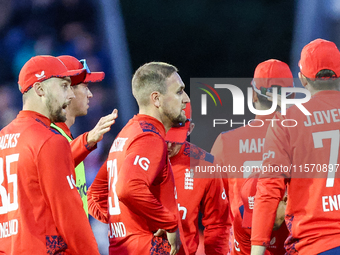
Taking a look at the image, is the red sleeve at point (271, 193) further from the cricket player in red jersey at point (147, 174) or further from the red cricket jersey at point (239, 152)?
the red cricket jersey at point (239, 152)

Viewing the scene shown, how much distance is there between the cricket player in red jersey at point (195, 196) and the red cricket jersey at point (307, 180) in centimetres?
56

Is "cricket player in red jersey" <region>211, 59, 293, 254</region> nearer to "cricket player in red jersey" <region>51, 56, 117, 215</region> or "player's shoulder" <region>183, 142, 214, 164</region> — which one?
"player's shoulder" <region>183, 142, 214, 164</region>

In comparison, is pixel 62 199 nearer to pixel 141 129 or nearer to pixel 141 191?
pixel 141 191

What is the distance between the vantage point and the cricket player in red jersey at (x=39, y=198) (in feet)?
6.03

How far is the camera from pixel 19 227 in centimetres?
185

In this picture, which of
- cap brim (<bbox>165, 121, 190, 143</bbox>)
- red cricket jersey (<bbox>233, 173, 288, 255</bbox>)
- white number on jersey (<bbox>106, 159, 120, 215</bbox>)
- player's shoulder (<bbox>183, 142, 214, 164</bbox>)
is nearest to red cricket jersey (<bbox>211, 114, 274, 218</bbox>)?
red cricket jersey (<bbox>233, 173, 288, 255</bbox>)

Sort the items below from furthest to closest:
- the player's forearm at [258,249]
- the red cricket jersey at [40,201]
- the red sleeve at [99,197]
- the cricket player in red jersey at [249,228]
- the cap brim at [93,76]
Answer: the cap brim at [93,76], the cricket player in red jersey at [249,228], the red sleeve at [99,197], the player's forearm at [258,249], the red cricket jersey at [40,201]

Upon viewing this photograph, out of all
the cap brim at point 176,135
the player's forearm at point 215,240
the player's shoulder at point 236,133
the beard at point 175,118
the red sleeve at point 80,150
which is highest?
the beard at point 175,118

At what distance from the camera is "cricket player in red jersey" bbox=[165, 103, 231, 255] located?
2564 mm

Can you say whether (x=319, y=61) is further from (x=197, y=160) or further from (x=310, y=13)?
(x=310, y=13)

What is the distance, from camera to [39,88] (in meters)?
2.10

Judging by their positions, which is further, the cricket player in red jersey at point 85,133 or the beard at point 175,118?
the cricket player in red jersey at point 85,133

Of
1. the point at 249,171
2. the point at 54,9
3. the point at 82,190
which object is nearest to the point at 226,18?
the point at 54,9

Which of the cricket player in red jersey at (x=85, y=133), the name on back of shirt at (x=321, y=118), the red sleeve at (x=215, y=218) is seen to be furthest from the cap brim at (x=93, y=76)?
the name on back of shirt at (x=321, y=118)
